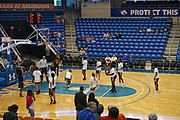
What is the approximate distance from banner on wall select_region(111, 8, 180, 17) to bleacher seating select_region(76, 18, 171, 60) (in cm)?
57

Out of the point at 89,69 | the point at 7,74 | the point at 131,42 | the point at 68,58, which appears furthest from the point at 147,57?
the point at 7,74

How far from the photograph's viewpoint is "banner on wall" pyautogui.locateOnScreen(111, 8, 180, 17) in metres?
28.6

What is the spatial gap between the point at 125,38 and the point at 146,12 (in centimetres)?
385

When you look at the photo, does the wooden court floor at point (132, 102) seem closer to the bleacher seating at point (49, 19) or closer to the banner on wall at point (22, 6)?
the banner on wall at point (22, 6)

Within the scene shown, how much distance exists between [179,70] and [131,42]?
17.7ft

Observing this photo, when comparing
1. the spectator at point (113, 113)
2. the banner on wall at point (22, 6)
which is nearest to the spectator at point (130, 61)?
the banner on wall at point (22, 6)

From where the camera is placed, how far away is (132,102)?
14.6 metres

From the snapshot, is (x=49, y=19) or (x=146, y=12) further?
(x=49, y=19)

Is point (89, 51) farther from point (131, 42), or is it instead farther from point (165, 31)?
point (165, 31)

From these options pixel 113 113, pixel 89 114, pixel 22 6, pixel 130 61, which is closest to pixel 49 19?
pixel 130 61

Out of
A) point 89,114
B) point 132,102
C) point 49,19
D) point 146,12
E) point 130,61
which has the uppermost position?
point 146,12

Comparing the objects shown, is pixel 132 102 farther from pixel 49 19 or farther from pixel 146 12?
pixel 49 19

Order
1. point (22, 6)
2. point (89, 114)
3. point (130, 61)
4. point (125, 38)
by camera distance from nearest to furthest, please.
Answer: point (89, 114), point (22, 6), point (130, 61), point (125, 38)

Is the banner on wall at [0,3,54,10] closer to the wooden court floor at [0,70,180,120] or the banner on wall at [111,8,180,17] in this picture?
the wooden court floor at [0,70,180,120]
